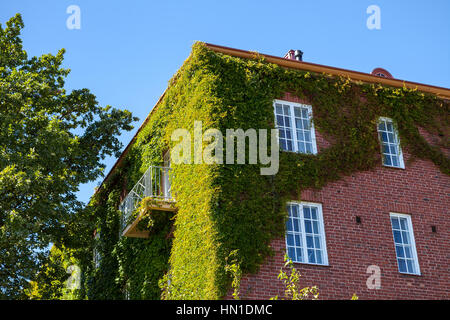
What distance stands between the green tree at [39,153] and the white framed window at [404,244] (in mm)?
10734

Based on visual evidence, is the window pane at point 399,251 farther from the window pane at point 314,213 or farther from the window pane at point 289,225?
the window pane at point 289,225

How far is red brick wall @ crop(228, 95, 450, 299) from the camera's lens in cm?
1652

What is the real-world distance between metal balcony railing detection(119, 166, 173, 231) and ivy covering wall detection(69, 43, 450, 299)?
0.55 m

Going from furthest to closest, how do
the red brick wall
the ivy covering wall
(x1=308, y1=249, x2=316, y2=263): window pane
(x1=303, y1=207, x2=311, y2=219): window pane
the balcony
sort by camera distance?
the balcony, (x1=303, y1=207, x2=311, y2=219): window pane, (x1=308, y1=249, x2=316, y2=263): window pane, the red brick wall, the ivy covering wall

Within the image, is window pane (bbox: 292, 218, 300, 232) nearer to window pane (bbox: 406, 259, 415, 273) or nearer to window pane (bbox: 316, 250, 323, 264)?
window pane (bbox: 316, 250, 323, 264)

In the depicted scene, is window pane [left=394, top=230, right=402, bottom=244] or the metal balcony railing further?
the metal balcony railing

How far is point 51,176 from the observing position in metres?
21.7

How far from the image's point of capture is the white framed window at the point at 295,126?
1838 centimetres

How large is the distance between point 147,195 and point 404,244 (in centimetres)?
751

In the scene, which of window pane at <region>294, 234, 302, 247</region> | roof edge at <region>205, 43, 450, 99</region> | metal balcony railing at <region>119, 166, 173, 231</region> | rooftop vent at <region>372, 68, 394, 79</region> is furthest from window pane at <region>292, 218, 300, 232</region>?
rooftop vent at <region>372, 68, 394, 79</region>

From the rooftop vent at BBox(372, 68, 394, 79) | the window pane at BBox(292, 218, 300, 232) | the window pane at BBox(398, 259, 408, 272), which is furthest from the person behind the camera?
the rooftop vent at BBox(372, 68, 394, 79)

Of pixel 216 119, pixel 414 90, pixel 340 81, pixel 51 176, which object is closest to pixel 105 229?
pixel 51 176

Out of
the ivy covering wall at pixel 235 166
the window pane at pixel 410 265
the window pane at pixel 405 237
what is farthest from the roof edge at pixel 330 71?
the window pane at pixel 410 265
